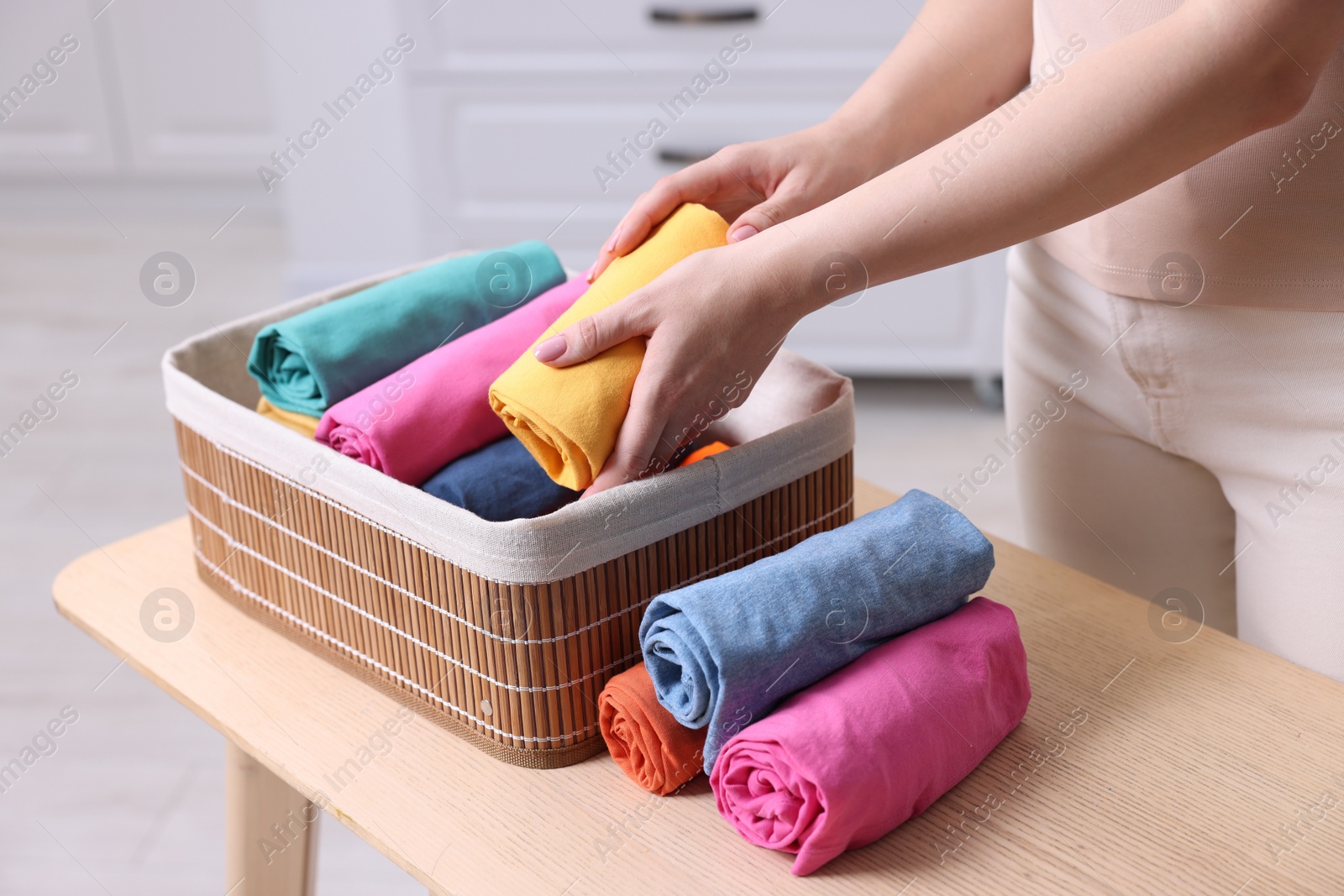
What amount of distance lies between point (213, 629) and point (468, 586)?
0.84 feet

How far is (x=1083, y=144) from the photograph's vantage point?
1.83 feet

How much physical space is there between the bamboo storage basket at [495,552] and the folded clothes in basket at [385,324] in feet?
0.19

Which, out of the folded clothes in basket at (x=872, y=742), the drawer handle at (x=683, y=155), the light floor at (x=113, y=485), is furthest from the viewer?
the drawer handle at (x=683, y=155)

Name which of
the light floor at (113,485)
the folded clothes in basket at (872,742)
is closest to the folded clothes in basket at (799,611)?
the folded clothes in basket at (872,742)

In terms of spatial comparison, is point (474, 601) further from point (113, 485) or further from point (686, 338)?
point (113, 485)

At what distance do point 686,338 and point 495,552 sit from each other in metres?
0.15

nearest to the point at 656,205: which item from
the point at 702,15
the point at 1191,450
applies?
the point at 1191,450

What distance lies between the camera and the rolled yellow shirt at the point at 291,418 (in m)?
0.77

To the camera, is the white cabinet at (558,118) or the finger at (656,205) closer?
the finger at (656,205)

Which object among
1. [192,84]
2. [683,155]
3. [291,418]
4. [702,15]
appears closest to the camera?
[291,418]

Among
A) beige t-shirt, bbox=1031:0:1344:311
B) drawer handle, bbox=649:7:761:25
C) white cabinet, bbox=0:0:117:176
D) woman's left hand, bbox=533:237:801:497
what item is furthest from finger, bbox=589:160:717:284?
white cabinet, bbox=0:0:117:176

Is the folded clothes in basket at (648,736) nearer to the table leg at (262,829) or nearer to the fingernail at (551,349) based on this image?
the fingernail at (551,349)

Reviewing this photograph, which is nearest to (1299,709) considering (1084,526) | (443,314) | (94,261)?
(1084,526)

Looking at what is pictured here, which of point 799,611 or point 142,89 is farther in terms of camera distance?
point 142,89
